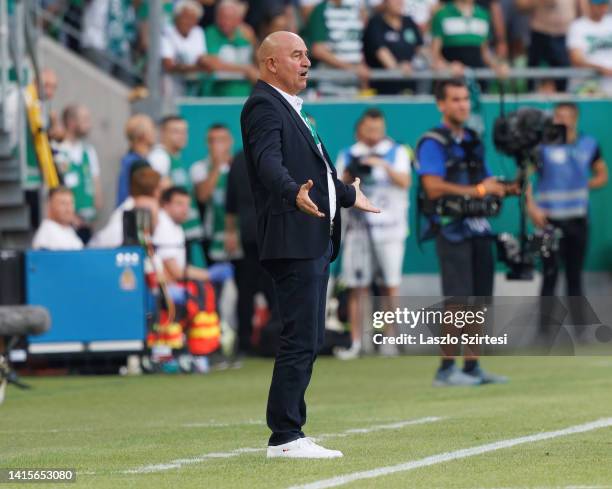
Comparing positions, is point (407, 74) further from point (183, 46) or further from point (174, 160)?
point (174, 160)

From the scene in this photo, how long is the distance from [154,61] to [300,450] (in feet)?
38.7

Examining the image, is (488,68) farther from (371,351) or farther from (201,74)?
(371,351)

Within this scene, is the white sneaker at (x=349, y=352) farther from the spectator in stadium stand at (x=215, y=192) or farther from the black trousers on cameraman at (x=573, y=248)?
the black trousers on cameraman at (x=573, y=248)

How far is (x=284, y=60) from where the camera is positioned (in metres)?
8.48

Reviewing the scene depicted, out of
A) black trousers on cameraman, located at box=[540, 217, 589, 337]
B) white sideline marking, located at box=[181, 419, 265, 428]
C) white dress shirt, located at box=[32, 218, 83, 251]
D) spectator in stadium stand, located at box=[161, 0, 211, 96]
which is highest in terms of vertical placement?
spectator in stadium stand, located at box=[161, 0, 211, 96]

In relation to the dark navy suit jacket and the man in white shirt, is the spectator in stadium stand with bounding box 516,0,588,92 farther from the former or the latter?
the dark navy suit jacket

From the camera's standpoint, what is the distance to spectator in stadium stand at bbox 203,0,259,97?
64.5 ft

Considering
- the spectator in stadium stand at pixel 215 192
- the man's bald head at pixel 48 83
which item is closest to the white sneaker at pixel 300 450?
the spectator in stadium stand at pixel 215 192

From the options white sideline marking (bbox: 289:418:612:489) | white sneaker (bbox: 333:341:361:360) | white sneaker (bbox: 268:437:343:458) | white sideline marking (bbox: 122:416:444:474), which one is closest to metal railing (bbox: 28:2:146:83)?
white sneaker (bbox: 333:341:361:360)

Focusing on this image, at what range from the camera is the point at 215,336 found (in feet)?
53.3

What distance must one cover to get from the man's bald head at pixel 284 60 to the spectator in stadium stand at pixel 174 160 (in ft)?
30.1

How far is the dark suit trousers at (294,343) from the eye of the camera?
8.30 metres

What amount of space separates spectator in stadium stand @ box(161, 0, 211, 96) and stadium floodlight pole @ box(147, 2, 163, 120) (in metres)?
0.13

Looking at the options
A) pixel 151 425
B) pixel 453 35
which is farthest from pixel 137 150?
pixel 151 425
